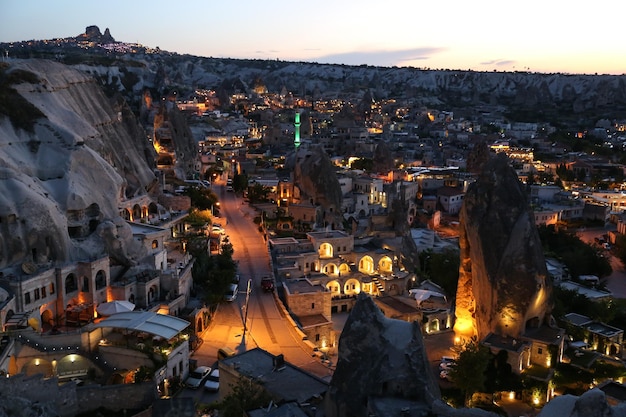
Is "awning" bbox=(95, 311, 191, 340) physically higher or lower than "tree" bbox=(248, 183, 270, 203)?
higher

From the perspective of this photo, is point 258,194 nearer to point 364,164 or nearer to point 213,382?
point 364,164

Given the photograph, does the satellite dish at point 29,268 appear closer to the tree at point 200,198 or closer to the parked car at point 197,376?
the parked car at point 197,376

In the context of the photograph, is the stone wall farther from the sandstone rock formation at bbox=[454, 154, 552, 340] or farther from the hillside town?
the sandstone rock formation at bbox=[454, 154, 552, 340]

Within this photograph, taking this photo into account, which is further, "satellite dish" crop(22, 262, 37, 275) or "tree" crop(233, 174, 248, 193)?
"tree" crop(233, 174, 248, 193)

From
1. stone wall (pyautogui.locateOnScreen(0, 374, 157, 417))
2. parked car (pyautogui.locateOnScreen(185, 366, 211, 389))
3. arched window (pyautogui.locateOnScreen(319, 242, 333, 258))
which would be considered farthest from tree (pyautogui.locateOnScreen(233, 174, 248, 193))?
stone wall (pyautogui.locateOnScreen(0, 374, 157, 417))

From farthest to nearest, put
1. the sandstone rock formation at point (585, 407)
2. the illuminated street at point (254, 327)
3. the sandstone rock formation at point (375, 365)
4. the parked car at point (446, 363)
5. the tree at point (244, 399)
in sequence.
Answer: the parked car at point (446, 363)
the illuminated street at point (254, 327)
the tree at point (244, 399)
the sandstone rock formation at point (375, 365)
the sandstone rock formation at point (585, 407)

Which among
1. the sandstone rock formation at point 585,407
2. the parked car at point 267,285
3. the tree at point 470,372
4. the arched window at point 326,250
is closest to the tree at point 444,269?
the arched window at point 326,250
